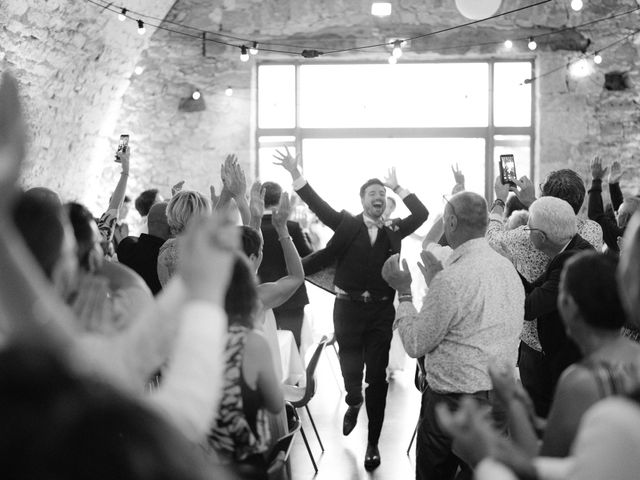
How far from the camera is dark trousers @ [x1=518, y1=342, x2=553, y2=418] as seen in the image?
3.81 metres

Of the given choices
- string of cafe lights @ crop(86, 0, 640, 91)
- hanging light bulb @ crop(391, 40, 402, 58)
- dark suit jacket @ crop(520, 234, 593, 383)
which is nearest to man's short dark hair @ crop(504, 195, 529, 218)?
dark suit jacket @ crop(520, 234, 593, 383)

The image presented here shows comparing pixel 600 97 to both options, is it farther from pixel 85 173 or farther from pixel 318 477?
pixel 318 477

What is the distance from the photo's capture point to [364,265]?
511 cm

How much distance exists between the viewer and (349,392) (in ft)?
16.9

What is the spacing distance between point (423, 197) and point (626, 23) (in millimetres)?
3412

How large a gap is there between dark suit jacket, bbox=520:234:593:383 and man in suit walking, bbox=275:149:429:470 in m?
1.44

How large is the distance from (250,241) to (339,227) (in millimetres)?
2281

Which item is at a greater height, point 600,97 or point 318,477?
point 600,97

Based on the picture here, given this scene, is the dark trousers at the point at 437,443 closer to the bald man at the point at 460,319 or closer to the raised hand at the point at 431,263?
the bald man at the point at 460,319

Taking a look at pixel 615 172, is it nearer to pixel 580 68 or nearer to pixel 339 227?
pixel 339 227

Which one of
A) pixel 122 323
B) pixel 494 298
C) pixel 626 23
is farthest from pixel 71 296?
pixel 626 23

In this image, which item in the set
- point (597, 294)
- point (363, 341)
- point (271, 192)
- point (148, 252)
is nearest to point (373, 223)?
point (363, 341)

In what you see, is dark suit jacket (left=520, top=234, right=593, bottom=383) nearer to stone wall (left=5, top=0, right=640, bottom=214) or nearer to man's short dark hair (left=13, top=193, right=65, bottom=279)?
man's short dark hair (left=13, top=193, right=65, bottom=279)

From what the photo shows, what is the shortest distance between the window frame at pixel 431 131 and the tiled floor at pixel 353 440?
460cm
